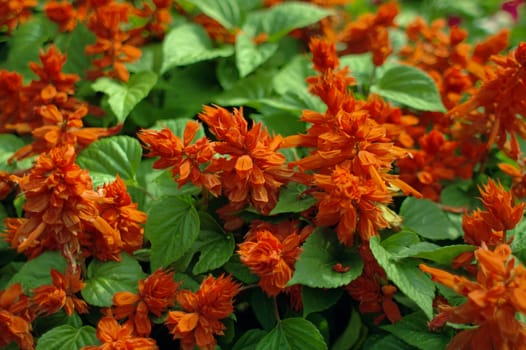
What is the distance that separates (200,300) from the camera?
3.74ft

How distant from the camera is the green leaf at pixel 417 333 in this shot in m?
1.14

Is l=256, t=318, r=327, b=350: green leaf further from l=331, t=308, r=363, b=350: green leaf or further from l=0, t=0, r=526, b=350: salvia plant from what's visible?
l=331, t=308, r=363, b=350: green leaf

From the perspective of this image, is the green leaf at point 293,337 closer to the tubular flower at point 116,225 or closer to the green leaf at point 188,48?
the tubular flower at point 116,225

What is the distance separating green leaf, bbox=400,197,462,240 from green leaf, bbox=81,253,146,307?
57 cm

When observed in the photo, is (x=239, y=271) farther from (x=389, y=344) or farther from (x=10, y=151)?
(x=10, y=151)

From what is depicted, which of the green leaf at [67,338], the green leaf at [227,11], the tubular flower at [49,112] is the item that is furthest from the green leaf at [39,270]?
the green leaf at [227,11]

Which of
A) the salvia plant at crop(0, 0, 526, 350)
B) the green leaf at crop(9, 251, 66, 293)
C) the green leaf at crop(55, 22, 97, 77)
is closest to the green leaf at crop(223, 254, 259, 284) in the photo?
the salvia plant at crop(0, 0, 526, 350)

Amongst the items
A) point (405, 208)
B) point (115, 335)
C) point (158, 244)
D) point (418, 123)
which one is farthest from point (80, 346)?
point (418, 123)

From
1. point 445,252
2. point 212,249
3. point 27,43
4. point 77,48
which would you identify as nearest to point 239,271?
point 212,249

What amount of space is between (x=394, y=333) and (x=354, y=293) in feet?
0.38

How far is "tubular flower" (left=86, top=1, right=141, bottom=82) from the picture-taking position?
1.60m

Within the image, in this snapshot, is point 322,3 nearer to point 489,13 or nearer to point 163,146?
point 489,13

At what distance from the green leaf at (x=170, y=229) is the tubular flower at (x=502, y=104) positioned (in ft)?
2.03

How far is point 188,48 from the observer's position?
1797 millimetres
